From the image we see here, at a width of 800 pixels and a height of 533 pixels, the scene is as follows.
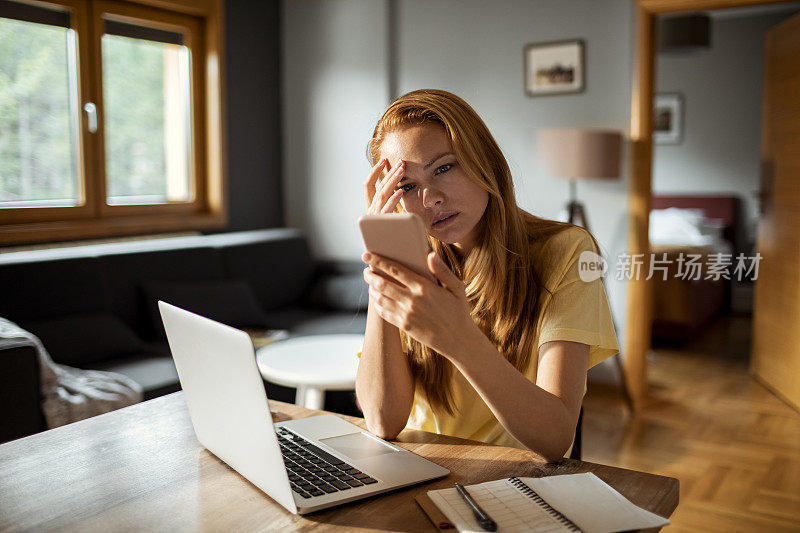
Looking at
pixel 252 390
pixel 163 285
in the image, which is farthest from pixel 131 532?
pixel 163 285

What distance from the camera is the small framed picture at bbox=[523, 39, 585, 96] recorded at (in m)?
3.89

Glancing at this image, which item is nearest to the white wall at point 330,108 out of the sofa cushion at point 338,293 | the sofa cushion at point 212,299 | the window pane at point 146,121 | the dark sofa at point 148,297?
the dark sofa at point 148,297

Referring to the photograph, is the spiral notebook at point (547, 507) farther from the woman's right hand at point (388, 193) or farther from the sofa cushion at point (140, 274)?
the sofa cushion at point (140, 274)

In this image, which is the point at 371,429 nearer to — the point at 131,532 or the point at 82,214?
the point at 131,532

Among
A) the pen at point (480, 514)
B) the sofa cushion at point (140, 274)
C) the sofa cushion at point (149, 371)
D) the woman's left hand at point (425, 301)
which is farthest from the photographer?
the sofa cushion at point (140, 274)

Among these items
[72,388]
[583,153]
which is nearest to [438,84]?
[583,153]

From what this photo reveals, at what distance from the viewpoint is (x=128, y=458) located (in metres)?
1.09

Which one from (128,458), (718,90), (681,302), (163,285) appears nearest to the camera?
(128,458)

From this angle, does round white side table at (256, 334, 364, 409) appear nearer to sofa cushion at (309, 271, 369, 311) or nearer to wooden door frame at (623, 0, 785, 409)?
sofa cushion at (309, 271, 369, 311)

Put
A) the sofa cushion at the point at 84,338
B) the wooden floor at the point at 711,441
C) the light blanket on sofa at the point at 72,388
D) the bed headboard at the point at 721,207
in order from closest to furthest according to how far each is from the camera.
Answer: the light blanket on sofa at the point at 72,388, the wooden floor at the point at 711,441, the sofa cushion at the point at 84,338, the bed headboard at the point at 721,207

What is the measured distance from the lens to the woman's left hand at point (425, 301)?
3.13 ft

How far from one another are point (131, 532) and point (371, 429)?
1.47 ft

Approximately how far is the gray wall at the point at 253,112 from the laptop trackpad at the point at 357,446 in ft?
11.6

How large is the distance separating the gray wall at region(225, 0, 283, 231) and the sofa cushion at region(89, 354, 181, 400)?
168 centimetres
